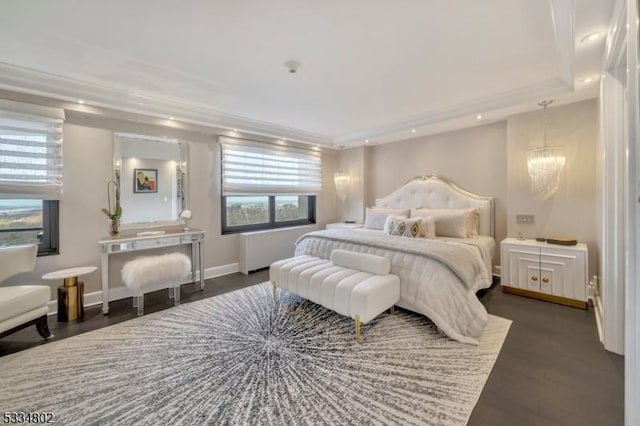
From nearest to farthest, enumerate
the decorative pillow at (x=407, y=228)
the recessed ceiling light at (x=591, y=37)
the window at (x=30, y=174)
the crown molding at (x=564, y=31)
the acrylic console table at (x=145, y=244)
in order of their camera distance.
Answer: the crown molding at (x=564, y=31) < the recessed ceiling light at (x=591, y=37) < the window at (x=30, y=174) < the acrylic console table at (x=145, y=244) < the decorative pillow at (x=407, y=228)

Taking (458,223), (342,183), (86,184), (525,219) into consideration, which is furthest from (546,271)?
(86,184)

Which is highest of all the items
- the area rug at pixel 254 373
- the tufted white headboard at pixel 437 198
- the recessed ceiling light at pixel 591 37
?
the recessed ceiling light at pixel 591 37

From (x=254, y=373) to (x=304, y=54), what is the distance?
107 inches

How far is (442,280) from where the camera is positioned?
2.59 metres

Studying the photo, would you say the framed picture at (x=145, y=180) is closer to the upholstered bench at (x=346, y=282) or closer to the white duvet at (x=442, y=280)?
the upholstered bench at (x=346, y=282)

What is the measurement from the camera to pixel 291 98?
349 centimetres

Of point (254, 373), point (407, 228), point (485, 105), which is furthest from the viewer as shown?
point (407, 228)

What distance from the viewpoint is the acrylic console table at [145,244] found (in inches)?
123

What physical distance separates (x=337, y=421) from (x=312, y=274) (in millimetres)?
1439

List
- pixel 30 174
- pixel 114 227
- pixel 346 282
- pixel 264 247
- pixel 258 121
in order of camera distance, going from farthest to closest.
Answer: pixel 264 247 < pixel 258 121 < pixel 114 227 < pixel 30 174 < pixel 346 282

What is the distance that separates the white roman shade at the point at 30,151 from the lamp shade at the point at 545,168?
5813 mm

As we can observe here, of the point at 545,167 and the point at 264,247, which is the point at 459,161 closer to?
the point at 545,167

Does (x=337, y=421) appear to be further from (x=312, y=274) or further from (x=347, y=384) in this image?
(x=312, y=274)

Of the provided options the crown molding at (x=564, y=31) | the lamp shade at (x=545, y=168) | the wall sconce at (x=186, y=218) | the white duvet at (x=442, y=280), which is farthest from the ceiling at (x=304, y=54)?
the white duvet at (x=442, y=280)
